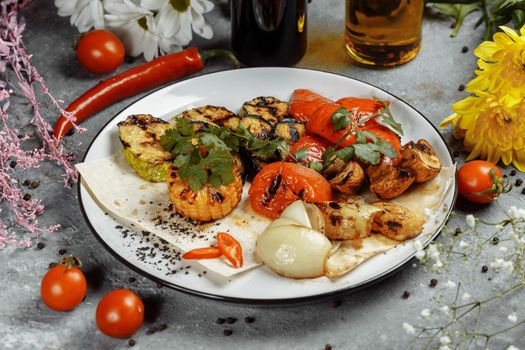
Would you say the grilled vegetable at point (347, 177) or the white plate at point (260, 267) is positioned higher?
the grilled vegetable at point (347, 177)

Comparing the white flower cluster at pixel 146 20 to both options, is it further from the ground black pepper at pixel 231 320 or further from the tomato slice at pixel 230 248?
the ground black pepper at pixel 231 320

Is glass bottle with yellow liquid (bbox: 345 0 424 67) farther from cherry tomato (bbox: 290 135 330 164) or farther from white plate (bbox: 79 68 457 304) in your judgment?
cherry tomato (bbox: 290 135 330 164)

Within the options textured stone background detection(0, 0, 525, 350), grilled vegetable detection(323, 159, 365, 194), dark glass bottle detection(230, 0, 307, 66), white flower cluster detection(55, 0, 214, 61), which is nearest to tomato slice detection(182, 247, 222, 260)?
textured stone background detection(0, 0, 525, 350)

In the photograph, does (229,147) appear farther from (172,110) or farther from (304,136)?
(172,110)

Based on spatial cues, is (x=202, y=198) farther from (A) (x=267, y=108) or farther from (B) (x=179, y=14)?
(B) (x=179, y=14)

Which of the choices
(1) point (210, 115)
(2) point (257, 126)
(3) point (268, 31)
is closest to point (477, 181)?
(2) point (257, 126)

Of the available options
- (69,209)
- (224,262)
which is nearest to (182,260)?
(224,262)

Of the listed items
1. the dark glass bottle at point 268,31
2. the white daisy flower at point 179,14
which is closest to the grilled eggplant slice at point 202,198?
the dark glass bottle at point 268,31
